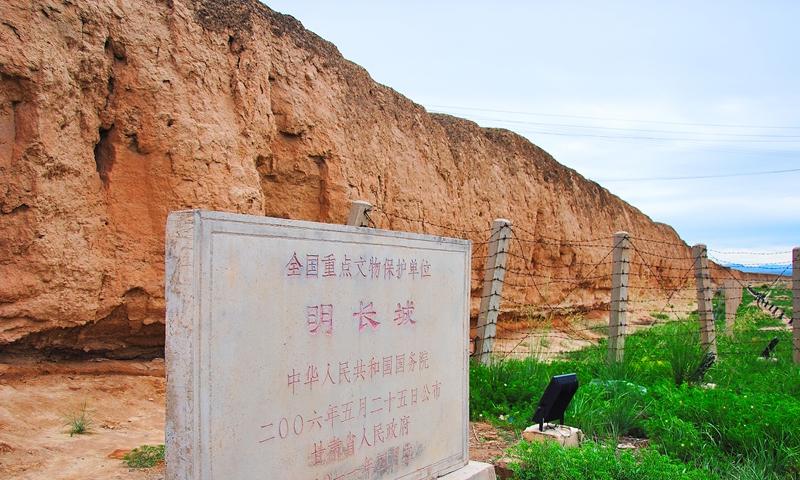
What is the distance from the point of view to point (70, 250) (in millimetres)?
6133

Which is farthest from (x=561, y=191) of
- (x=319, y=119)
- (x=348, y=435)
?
(x=348, y=435)

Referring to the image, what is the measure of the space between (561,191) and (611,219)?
12.7 feet

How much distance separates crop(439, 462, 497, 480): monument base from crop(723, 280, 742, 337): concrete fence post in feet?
26.9

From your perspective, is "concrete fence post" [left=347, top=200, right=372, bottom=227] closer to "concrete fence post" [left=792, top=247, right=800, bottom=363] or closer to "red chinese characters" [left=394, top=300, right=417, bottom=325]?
"red chinese characters" [left=394, top=300, right=417, bottom=325]

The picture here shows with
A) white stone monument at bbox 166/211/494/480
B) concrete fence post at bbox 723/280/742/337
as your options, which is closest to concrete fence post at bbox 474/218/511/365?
white stone monument at bbox 166/211/494/480

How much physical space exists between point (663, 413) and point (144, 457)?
13.0 ft

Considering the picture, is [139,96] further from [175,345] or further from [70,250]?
[175,345]

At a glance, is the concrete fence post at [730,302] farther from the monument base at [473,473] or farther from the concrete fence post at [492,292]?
the monument base at [473,473]

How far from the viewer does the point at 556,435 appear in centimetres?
480

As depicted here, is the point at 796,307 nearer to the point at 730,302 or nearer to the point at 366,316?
the point at 730,302

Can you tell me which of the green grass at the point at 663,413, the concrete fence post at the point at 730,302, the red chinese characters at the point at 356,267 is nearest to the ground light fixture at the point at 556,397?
the green grass at the point at 663,413

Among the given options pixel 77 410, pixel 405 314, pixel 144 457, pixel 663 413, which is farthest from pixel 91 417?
pixel 663 413

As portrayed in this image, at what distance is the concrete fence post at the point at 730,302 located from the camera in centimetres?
1119

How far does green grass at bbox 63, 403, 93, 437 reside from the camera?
16.2ft
